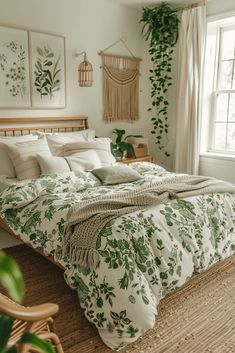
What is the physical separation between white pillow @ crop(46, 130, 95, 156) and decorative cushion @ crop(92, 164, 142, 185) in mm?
596

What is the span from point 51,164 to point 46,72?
1251 millimetres

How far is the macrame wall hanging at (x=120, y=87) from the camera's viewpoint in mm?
4090

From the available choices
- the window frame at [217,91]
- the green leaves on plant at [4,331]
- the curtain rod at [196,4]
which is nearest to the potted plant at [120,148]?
the window frame at [217,91]

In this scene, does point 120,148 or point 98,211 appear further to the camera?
point 120,148

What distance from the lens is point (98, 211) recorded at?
1.98 metres

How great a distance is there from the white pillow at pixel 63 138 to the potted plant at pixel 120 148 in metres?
0.35

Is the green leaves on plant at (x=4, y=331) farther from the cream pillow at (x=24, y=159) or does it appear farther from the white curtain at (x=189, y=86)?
the white curtain at (x=189, y=86)

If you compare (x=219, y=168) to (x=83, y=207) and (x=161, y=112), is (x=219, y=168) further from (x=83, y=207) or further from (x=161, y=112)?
(x=83, y=207)

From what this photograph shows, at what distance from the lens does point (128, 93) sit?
14.2 feet

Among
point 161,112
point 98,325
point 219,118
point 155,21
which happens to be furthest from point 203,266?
point 155,21

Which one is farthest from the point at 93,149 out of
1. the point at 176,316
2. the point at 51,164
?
the point at 176,316

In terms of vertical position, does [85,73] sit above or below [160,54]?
below

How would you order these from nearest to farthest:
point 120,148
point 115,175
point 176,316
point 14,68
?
1. point 176,316
2. point 115,175
3. point 14,68
4. point 120,148

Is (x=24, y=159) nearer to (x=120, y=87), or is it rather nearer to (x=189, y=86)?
(x=120, y=87)
